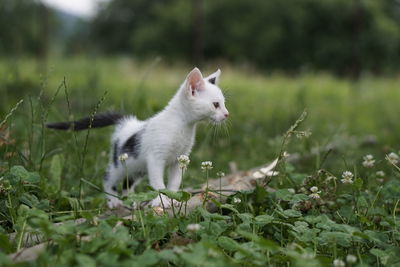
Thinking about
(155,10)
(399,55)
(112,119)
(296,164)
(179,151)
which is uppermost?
(155,10)

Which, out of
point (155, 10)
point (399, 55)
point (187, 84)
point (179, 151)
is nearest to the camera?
point (187, 84)

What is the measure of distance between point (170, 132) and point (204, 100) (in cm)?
25

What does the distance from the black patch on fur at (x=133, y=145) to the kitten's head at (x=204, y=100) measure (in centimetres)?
39

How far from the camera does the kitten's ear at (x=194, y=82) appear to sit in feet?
7.93

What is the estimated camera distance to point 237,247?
5.59 feet

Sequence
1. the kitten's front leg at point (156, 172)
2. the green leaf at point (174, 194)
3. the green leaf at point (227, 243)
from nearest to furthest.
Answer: the green leaf at point (227, 243) → the green leaf at point (174, 194) → the kitten's front leg at point (156, 172)

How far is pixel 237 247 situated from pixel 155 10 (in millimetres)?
38288

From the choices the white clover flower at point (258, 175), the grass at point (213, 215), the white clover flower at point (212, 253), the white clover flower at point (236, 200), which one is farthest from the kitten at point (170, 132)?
the white clover flower at point (212, 253)

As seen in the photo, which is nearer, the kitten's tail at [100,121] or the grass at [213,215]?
the grass at [213,215]

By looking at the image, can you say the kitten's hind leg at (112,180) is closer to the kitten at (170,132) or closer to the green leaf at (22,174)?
the kitten at (170,132)

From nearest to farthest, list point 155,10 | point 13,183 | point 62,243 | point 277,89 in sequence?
point 62,243
point 13,183
point 277,89
point 155,10

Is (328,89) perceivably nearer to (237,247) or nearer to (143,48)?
(237,247)

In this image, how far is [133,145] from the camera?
2729 mm

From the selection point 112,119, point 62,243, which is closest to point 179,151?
point 112,119
